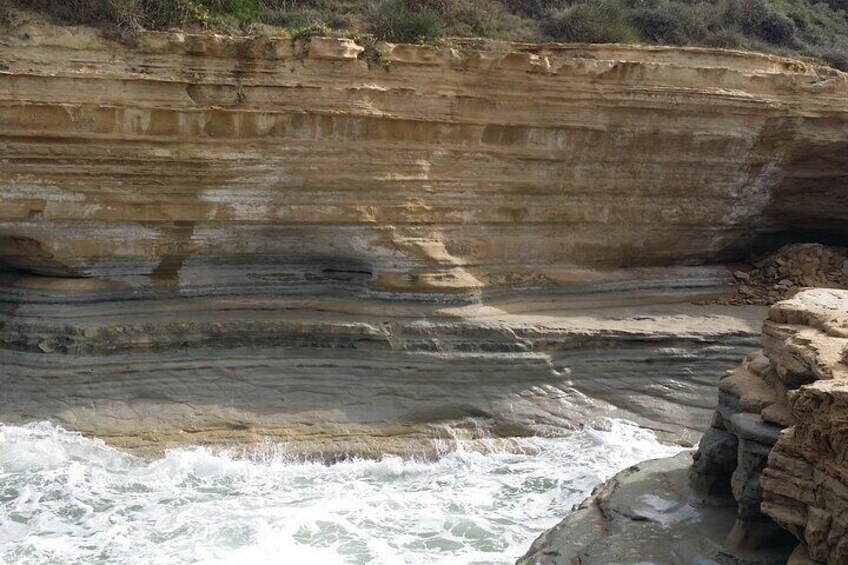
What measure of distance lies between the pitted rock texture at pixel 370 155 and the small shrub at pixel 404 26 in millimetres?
1028

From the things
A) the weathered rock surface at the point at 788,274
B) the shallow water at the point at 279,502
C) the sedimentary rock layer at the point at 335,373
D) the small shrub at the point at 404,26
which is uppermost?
the small shrub at the point at 404,26

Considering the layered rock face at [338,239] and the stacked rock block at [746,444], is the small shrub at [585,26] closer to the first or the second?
the layered rock face at [338,239]

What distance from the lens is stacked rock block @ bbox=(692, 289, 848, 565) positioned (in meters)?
5.09

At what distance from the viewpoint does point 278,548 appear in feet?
22.8

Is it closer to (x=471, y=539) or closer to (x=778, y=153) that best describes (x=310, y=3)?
(x=778, y=153)

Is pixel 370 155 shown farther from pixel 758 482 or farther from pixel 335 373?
pixel 758 482

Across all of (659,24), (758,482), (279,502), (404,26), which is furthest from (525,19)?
(758,482)

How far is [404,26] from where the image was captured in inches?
438

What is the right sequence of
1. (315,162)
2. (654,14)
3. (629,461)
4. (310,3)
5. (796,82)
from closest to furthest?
(629,461)
(315,162)
(796,82)
(310,3)
(654,14)

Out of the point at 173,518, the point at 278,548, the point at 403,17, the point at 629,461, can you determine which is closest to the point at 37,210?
the point at 173,518

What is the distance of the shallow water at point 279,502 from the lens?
273 inches

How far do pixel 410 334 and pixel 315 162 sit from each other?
1.84 m

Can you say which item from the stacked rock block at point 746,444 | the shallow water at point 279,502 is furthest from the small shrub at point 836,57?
the stacked rock block at point 746,444

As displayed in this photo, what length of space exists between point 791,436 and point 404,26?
7.17 meters
